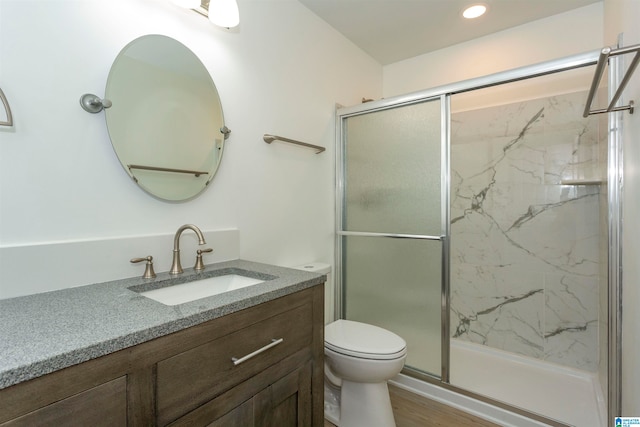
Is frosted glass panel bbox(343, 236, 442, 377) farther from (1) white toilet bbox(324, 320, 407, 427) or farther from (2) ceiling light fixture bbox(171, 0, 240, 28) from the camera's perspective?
(2) ceiling light fixture bbox(171, 0, 240, 28)

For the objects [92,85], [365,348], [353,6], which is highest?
[353,6]

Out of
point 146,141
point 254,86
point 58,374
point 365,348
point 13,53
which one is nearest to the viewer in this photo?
point 58,374

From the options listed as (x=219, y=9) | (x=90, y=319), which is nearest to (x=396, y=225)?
(x=219, y=9)

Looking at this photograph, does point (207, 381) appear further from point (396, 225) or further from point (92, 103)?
point (396, 225)

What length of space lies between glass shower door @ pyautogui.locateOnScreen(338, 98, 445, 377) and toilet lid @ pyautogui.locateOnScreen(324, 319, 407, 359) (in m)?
0.42

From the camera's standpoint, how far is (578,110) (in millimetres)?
2098

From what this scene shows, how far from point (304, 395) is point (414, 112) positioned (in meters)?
1.68

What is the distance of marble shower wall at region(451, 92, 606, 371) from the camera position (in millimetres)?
2100

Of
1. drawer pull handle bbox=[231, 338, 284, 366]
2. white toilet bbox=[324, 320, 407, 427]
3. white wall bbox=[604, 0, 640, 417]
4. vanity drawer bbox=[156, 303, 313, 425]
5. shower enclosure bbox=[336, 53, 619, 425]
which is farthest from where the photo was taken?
shower enclosure bbox=[336, 53, 619, 425]

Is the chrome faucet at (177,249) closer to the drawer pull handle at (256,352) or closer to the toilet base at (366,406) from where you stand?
the drawer pull handle at (256,352)

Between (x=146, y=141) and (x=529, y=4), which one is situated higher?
(x=529, y=4)

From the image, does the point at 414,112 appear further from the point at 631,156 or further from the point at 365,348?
the point at 365,348

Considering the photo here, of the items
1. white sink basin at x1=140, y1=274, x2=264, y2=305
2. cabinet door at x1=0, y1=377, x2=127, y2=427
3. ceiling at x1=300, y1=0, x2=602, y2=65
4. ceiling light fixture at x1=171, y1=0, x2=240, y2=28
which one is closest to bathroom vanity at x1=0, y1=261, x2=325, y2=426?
cabinet door at x1=0, y1=377, x2=127, y2=427

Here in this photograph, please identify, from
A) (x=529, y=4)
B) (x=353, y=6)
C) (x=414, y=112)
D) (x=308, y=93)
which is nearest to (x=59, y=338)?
(x=308, y=93)
